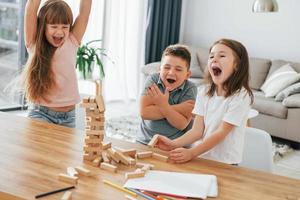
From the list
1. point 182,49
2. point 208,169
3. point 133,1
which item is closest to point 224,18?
point 133,1

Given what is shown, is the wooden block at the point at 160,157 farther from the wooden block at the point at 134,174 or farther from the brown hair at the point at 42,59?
the brown hair at the point at 42,59

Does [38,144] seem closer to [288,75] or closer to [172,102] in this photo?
[172,102]

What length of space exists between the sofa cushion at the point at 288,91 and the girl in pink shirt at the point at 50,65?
9.86ft

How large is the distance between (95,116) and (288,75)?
12.8ft

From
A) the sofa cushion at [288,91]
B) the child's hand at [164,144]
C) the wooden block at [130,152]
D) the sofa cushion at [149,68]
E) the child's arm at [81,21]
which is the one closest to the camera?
the wooden block at [130,152]

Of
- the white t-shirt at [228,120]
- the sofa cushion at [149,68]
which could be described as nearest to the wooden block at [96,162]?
the white t-shirt at [228,120]

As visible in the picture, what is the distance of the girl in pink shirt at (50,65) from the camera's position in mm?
2311

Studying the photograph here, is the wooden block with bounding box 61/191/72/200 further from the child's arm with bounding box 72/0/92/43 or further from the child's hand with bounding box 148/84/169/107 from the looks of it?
the child's arm with bounding box 72/0/92/43

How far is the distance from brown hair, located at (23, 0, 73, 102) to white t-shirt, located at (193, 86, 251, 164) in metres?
0.82

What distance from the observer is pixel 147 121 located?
237cm

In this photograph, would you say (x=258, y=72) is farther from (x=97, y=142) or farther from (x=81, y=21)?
(x=97, y=142)

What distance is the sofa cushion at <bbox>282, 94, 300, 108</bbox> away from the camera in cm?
463

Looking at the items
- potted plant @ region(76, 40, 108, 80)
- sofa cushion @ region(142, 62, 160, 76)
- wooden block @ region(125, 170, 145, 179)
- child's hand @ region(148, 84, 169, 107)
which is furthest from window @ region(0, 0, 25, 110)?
wooden block @ region(125, 170, 145, 179)

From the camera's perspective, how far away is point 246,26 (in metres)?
6.15
